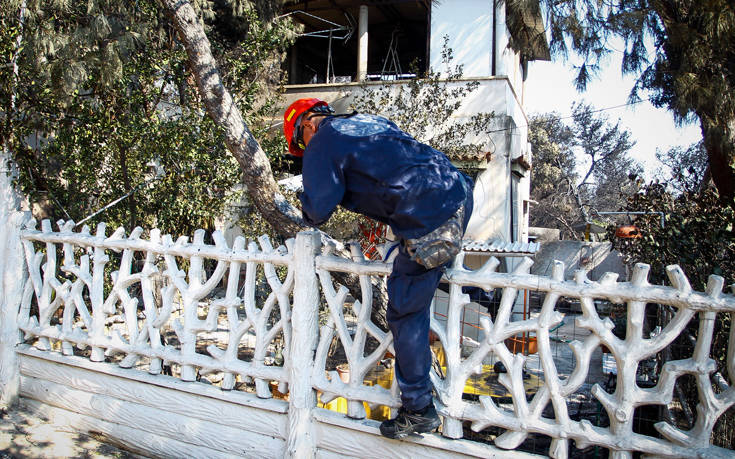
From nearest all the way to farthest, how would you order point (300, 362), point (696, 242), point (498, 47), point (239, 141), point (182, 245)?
point (300, 362)
point (182, 245)
point (696, 242)
point (239, 141)
point (498, 47)

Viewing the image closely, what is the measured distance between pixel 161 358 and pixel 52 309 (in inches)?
45.5

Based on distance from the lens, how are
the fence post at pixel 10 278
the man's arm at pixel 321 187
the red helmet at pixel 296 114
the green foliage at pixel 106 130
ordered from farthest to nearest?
1. the green foliage at pixel 106 130
2. the fence post at pixel 10 278
3. the red helmet at pixel 296 114
4. the man's arm at pixel 321 187

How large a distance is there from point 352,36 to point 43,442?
12.6 meters

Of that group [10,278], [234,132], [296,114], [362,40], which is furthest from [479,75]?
[10,278]

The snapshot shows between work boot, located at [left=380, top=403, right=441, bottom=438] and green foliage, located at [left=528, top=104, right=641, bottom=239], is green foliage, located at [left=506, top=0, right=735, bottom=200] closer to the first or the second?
work boot, located at [left=380, top=403, right=441, bottom=438]

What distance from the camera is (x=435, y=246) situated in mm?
2318

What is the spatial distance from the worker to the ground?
7.01 ft

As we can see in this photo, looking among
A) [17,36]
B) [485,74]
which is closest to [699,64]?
[17,36]

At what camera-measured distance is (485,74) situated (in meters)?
11.6

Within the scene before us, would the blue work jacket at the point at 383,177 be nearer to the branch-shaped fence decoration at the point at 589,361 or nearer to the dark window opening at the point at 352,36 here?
the branch-shaped fence decoration at the point at 589,361

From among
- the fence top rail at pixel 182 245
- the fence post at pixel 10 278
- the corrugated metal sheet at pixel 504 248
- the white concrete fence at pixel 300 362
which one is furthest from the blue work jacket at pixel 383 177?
the corrugated metal sheet at pixel 504 248

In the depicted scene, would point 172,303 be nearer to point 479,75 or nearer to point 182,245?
point 182,245

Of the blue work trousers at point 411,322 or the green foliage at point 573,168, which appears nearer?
the blue work trousers at point 411,322

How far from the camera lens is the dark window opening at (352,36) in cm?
1296
